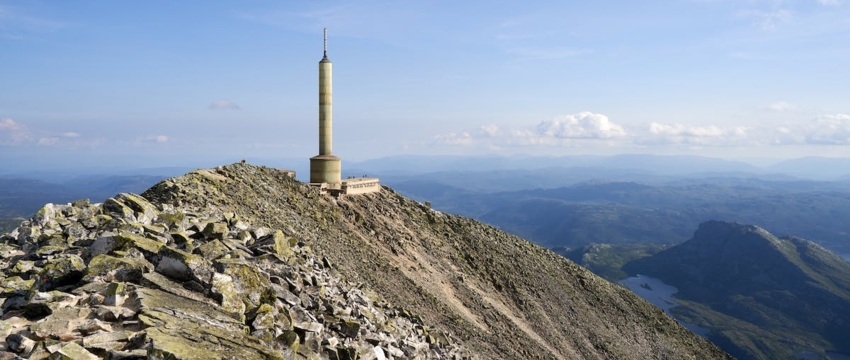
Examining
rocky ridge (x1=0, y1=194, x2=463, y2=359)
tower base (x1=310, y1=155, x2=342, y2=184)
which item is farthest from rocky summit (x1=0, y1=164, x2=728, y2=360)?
tower base (x1=310, y1=155, x2=342, y2=184)

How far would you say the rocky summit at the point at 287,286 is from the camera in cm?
1399

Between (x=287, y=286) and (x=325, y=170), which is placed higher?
(x=325, y=170)

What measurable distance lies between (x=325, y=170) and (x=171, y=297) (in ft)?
146

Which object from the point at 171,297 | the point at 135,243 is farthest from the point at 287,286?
the point at 171,297

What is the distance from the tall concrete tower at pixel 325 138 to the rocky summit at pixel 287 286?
17.5 ft

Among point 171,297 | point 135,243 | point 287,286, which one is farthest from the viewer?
point 287,286

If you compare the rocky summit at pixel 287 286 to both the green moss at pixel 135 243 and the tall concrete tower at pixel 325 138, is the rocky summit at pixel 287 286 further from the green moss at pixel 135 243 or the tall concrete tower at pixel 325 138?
the tall concrete tower at pixel 325 138

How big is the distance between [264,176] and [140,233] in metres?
31.2

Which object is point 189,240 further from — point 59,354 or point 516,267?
point 516,267

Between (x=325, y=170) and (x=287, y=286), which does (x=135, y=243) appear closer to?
(x=287, y=286)

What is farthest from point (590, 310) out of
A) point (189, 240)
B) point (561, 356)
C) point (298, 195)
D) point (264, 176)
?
point (189, 240)

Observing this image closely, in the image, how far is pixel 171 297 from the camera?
15.8m

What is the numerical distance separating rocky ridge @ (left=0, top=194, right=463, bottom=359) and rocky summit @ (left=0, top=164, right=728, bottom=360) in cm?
6

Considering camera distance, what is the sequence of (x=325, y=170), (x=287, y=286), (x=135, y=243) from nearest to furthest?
(x=135, y=243) → (x=287, y=286) → (x=325, y=170)
